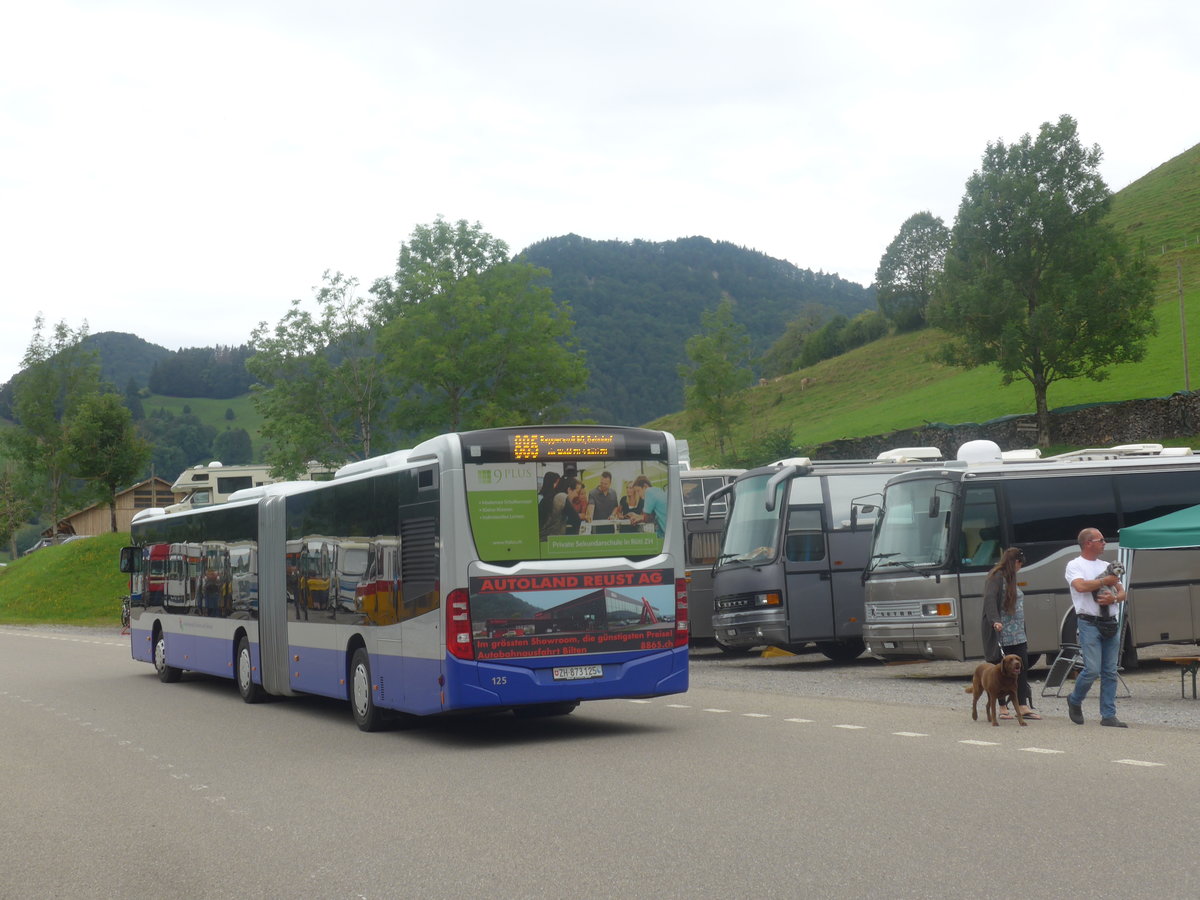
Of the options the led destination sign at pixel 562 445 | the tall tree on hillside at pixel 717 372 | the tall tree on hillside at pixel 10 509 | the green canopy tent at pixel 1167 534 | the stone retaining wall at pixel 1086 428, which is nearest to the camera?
the led destination sign at pixel 562 445

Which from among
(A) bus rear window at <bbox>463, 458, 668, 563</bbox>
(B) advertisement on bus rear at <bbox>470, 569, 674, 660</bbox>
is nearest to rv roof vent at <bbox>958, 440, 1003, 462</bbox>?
(A) bus rear window at <bbox>463, 458, 668, 563</bbox>

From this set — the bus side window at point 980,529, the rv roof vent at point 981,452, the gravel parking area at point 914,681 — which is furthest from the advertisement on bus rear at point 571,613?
the rv roof vent at point 981,452

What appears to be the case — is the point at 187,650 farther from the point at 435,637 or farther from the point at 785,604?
the point at 435,637

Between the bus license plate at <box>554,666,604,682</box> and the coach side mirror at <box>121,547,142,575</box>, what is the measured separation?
1638 cm

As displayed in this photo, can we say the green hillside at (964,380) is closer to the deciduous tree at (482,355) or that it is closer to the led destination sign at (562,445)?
the deciduous tree at (482,355)

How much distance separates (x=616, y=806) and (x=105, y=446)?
70457 mm

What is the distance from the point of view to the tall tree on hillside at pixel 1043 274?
61031 millimetres

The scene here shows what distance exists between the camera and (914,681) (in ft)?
65.3

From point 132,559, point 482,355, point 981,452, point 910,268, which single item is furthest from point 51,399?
point 910,268

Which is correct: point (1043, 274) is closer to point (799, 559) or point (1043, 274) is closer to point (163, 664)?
point (799, 559)

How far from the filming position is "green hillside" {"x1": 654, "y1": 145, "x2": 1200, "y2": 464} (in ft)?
224

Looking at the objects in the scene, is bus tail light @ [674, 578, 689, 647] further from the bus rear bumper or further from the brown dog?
the bus rear bumper

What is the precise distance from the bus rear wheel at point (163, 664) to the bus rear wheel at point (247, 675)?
16.1 ft

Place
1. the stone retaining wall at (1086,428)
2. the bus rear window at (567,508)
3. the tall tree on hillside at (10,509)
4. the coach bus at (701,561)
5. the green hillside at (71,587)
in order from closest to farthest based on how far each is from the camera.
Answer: the bus rear window at (567,508)
the coach bus at (701,561)
the stone retaining wall at (1086,428)
the green hillside at (71,587)
the tall tree on hillside at (10,509)
